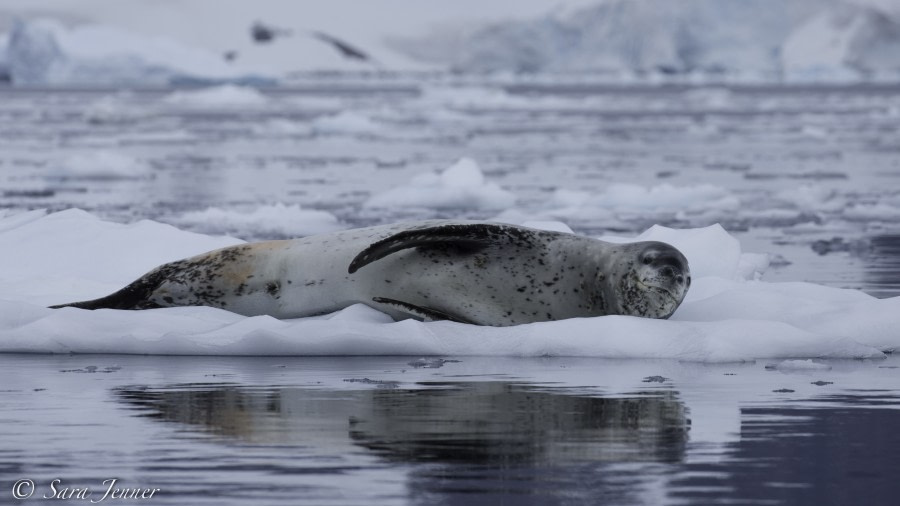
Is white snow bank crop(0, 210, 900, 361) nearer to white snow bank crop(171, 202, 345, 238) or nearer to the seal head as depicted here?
the seal head

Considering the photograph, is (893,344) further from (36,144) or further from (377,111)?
(377,111)

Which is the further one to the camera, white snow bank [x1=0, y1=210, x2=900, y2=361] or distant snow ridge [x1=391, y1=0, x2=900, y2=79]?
distant snow ridge [x1=391, y1=0, x2=900, y2=79]

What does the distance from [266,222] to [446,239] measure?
5.13m

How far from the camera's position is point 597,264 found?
5891mm

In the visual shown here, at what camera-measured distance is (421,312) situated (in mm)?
5770

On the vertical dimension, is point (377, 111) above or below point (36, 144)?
above

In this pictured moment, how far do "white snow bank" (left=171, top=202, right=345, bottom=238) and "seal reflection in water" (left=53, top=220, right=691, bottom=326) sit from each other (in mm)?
4274

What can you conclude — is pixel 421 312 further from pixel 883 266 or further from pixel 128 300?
pixel 883 266

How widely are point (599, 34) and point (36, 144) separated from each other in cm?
4088

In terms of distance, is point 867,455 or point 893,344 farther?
point 893,344

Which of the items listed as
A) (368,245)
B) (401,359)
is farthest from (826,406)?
(368,245)

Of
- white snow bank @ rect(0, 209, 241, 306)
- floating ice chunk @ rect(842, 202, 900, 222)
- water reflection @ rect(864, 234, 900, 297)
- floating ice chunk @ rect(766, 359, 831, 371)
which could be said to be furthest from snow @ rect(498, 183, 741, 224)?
floating ice chunk @ rect(766, 359, 831, 371)

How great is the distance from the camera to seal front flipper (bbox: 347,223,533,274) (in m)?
5.75

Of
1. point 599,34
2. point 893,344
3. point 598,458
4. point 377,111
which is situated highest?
point 599,34
